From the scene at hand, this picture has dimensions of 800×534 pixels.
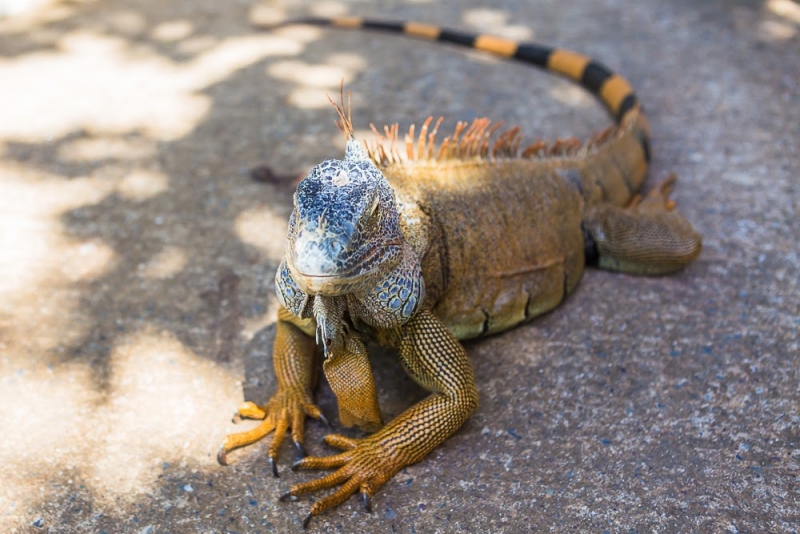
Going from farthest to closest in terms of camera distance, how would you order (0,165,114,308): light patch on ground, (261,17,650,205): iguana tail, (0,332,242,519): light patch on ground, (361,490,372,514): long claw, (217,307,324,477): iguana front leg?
1. (261,17,650,205): iguana tail
2. (0,165,114,308): light patch on ground
3. (217,307,324,477): iguana front leg
4. (0,332,242,519): light patch on ground
5. (361,490,372,514): long claw

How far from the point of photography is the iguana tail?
3820mm

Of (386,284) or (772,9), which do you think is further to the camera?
(772,9)

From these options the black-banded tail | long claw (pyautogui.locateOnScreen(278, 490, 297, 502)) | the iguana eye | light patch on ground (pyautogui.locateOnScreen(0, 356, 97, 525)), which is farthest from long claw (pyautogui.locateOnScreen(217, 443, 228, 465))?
the black-banded tail

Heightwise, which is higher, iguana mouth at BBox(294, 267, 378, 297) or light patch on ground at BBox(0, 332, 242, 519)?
iguana mouth at BBox(294, 267, 378, 297)

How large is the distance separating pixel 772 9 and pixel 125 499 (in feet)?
19.4

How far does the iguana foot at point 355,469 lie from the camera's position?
2.46 meters

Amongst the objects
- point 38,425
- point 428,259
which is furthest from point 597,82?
point 38,425

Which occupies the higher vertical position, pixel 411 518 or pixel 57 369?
pixel 411 518

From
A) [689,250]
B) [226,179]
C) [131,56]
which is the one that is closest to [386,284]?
[689,250]

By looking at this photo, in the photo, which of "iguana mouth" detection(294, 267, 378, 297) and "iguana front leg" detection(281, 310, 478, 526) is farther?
"iguana front leg" detection(281, 310, 478, 526)

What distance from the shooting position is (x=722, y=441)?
2.70m

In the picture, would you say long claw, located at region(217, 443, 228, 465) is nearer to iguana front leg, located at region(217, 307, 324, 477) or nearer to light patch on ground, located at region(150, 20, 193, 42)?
iguana front leg, located at region(217, 307, 324, 477)

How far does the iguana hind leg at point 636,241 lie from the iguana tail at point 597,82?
0.21 metres

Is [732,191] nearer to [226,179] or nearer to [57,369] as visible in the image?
[226,179]
